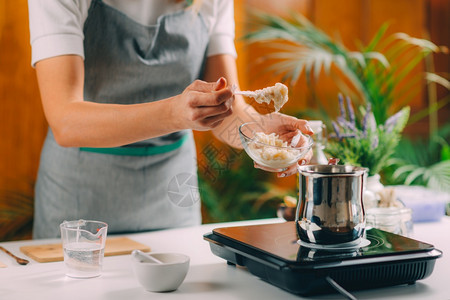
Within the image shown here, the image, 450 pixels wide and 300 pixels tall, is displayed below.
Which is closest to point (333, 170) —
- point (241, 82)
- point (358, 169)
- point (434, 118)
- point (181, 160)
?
point (358, 169)

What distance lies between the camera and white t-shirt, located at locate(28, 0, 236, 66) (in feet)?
5.26

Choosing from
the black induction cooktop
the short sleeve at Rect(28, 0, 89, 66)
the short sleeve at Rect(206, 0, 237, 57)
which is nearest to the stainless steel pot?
the black induction cooktop

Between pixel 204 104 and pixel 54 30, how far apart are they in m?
0.64

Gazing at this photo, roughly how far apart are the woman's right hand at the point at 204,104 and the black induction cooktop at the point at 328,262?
0.90ft

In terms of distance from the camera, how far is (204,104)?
1200mm

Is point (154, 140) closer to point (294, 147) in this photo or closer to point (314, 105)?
point (294, 147)

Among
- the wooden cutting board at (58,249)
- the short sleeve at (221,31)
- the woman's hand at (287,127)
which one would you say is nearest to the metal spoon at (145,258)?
the wooden cutting board at (58,249)

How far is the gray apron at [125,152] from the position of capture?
1.86 m

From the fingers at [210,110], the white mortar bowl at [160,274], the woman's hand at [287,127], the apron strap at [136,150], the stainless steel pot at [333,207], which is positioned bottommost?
the white mortar bowl at [160,274]

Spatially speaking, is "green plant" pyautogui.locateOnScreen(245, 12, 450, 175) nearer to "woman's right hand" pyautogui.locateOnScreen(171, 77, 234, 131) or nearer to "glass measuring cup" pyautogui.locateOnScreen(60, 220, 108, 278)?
"woman's right hand" pyautogui.locateOnScreen(171, 77, 234, 131)

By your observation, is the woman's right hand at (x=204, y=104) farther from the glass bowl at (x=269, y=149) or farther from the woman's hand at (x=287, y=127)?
the woman's hand at (x=287, y=127)

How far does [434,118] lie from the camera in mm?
4051

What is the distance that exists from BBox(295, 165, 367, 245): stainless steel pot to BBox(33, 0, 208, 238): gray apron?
81cm

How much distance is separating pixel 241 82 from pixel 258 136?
2.47 meters
